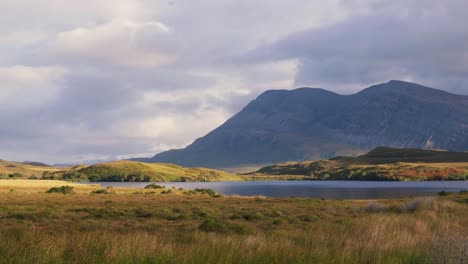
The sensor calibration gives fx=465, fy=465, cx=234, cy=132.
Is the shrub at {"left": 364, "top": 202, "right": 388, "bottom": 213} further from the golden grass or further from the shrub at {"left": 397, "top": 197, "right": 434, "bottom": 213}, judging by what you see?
the golden grass

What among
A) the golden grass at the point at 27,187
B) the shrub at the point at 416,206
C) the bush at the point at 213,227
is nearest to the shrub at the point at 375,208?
the shrub at the point at 416,206

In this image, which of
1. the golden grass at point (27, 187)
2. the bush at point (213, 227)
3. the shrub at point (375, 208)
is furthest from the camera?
the golden grass at point (27, 187)

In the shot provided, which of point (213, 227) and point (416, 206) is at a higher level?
point (416, 206)

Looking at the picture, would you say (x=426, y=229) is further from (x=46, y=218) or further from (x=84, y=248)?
(x=46, y=218)

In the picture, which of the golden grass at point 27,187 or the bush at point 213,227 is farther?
the golden grass at point 27,187

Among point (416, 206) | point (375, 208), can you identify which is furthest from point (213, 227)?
point (375, 208)

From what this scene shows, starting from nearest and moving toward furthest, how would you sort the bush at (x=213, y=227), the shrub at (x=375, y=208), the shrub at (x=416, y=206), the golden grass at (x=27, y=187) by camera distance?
the bush at (x=213, y=227) → the shrub at (x=416, y=206) → the shrub at (x=375, y=208) → the golden grass at (x=27, y=187)

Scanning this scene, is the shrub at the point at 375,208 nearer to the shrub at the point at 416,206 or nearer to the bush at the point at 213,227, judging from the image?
the shrub at the point at 416,206

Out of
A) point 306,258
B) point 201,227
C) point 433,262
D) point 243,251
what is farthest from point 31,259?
point 201,227

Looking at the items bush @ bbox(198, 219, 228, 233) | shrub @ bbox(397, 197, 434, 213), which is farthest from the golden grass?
shrub @ bbox(397, 197, 434, 213)

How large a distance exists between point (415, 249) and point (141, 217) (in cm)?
2620

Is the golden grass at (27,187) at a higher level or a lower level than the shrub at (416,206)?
higher

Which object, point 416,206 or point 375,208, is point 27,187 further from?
point 416,206

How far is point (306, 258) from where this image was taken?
8.30m
